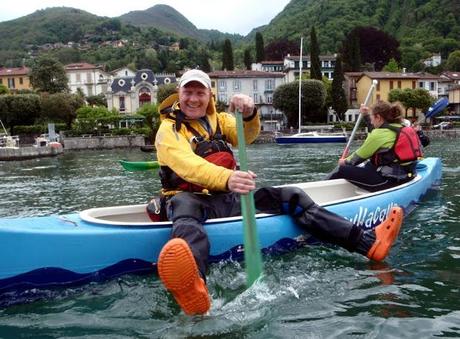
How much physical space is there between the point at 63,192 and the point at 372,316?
1146 cm

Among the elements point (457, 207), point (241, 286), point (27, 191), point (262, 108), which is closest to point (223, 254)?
point (241, 286)

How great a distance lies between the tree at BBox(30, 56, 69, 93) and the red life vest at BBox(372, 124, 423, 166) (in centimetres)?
7580

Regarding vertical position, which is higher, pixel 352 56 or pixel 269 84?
pixel 352 56

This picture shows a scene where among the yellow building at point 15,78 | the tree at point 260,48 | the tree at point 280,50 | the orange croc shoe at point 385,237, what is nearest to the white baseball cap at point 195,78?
the orange croc shoe at point 385,237

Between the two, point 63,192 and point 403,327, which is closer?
point 403,327

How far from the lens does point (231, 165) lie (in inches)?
199

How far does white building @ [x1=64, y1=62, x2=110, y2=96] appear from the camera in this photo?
344 feet

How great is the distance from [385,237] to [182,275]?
8.07 ft

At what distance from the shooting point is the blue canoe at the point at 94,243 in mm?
4328

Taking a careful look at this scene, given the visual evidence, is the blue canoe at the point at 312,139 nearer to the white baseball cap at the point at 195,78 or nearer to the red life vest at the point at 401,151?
the red life vest at the point at 401,151

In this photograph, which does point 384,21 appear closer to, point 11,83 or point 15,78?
point 15,78

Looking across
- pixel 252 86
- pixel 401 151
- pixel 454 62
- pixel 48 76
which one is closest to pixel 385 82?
pixel 252 86

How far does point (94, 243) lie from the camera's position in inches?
181

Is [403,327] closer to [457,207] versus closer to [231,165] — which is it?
[231,165]
